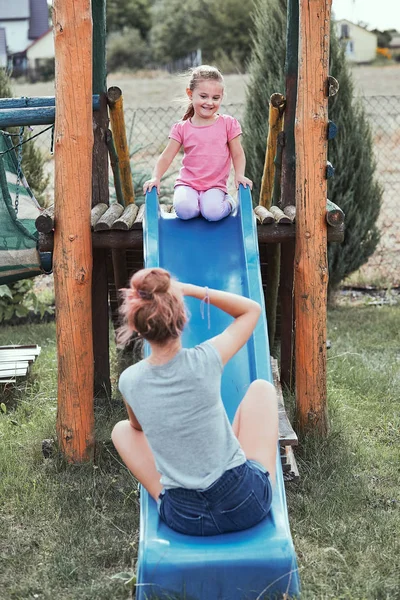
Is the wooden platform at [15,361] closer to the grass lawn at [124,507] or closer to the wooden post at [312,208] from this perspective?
the grass lawn at [124,507]

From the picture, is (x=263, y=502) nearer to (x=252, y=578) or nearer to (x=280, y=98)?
(x=252, y=578)

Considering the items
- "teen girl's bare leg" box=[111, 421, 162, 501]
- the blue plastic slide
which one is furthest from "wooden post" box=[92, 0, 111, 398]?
"teen girl's bare leg" box=[111, 421, 162, 501]

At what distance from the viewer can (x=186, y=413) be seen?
2.75 metres

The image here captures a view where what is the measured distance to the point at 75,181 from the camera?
399 cm

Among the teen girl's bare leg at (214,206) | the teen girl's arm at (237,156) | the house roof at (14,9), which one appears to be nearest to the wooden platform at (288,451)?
the teen girl's bare leg at (214,206)

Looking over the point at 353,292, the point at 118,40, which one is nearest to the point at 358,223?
the point at 353,292

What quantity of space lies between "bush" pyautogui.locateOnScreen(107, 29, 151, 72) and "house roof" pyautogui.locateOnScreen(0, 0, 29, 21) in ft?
75.0

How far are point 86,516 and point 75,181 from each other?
1.62 meters

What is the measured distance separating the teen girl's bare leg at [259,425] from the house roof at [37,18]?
584 inches

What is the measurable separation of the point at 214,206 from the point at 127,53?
42.9m

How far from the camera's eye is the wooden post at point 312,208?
4.09 meters

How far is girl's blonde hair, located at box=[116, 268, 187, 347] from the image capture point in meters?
2.66

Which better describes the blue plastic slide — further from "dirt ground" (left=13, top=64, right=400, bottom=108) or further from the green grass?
"dirt ground" (left=13, top=64, right=400, bottom=108)

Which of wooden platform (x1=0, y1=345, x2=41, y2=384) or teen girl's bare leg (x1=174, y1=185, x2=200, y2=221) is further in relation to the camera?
wooden platform (x1=0, y1=345, x2=41, y2=384)
